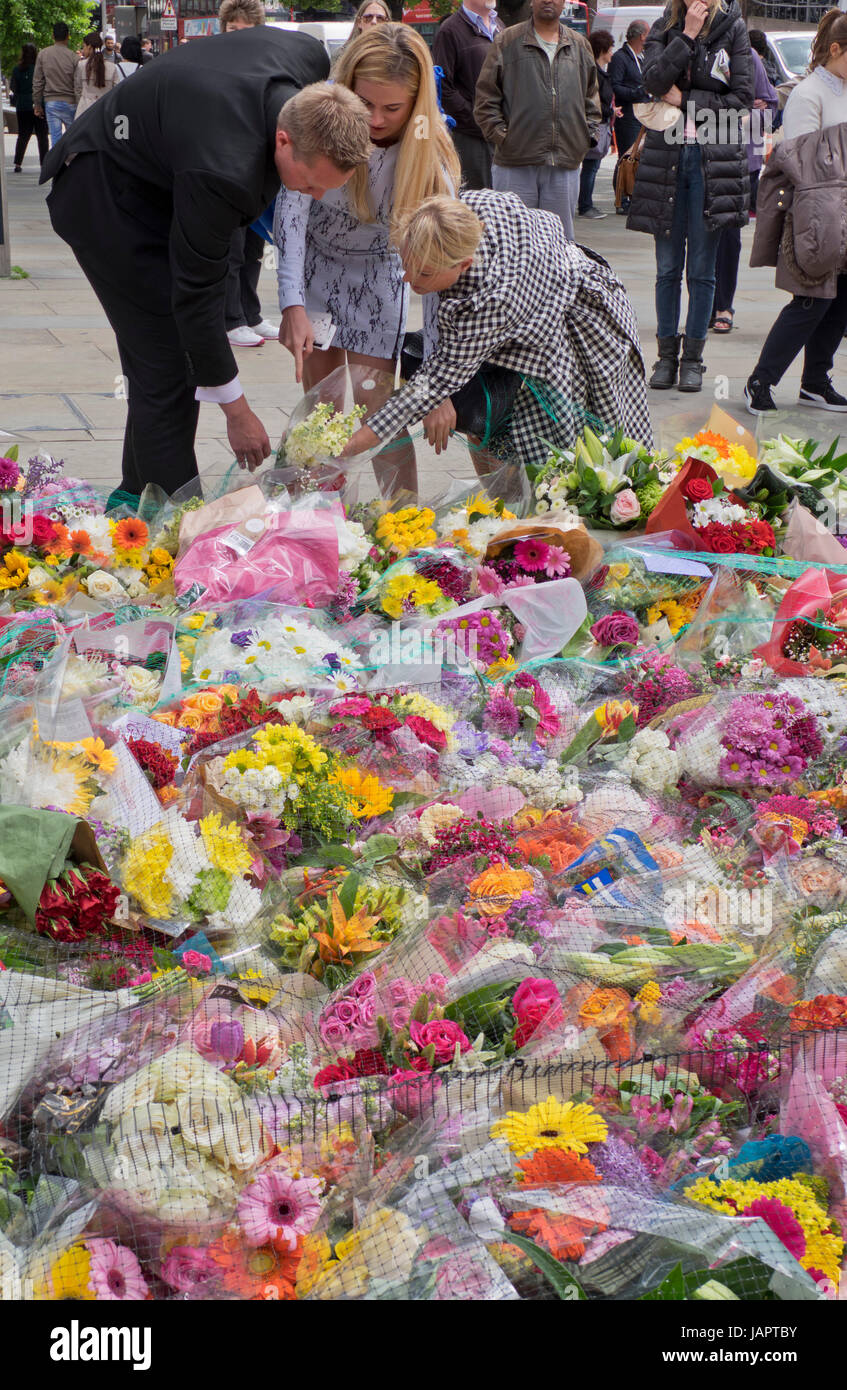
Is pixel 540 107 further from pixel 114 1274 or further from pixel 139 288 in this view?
pixel 114 1274

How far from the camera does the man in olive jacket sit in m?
7.05

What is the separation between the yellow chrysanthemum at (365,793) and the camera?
2.18m

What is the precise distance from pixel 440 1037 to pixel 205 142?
94.4 inches

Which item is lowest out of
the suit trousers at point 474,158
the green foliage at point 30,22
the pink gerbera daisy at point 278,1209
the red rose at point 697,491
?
the pink gerbera daisy at point 278,1209

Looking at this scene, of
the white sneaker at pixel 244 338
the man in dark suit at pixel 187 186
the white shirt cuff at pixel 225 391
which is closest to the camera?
the man in dark suit at pixel 187 186

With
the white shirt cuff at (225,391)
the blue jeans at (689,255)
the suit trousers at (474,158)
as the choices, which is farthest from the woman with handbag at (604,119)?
the white shirt cuff at (225,391)

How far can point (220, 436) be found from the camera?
5809 millimetres

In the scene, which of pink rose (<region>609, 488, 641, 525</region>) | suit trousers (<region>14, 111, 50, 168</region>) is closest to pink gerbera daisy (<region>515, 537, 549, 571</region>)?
pink rose (<region>609, 488, 641, 525</region>)

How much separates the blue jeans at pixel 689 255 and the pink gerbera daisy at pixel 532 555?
147 inches

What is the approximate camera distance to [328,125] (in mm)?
2902

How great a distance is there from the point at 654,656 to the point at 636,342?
5.42 ft

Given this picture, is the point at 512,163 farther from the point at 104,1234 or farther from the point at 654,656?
the point at 104,1234

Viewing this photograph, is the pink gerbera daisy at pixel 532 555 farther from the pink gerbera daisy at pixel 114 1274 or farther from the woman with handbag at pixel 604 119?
the woman with handbag at pixel 604 119

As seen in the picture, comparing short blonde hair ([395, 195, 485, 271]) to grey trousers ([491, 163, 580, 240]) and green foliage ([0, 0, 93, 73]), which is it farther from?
green foliage ([0, 0, 93, 73])
